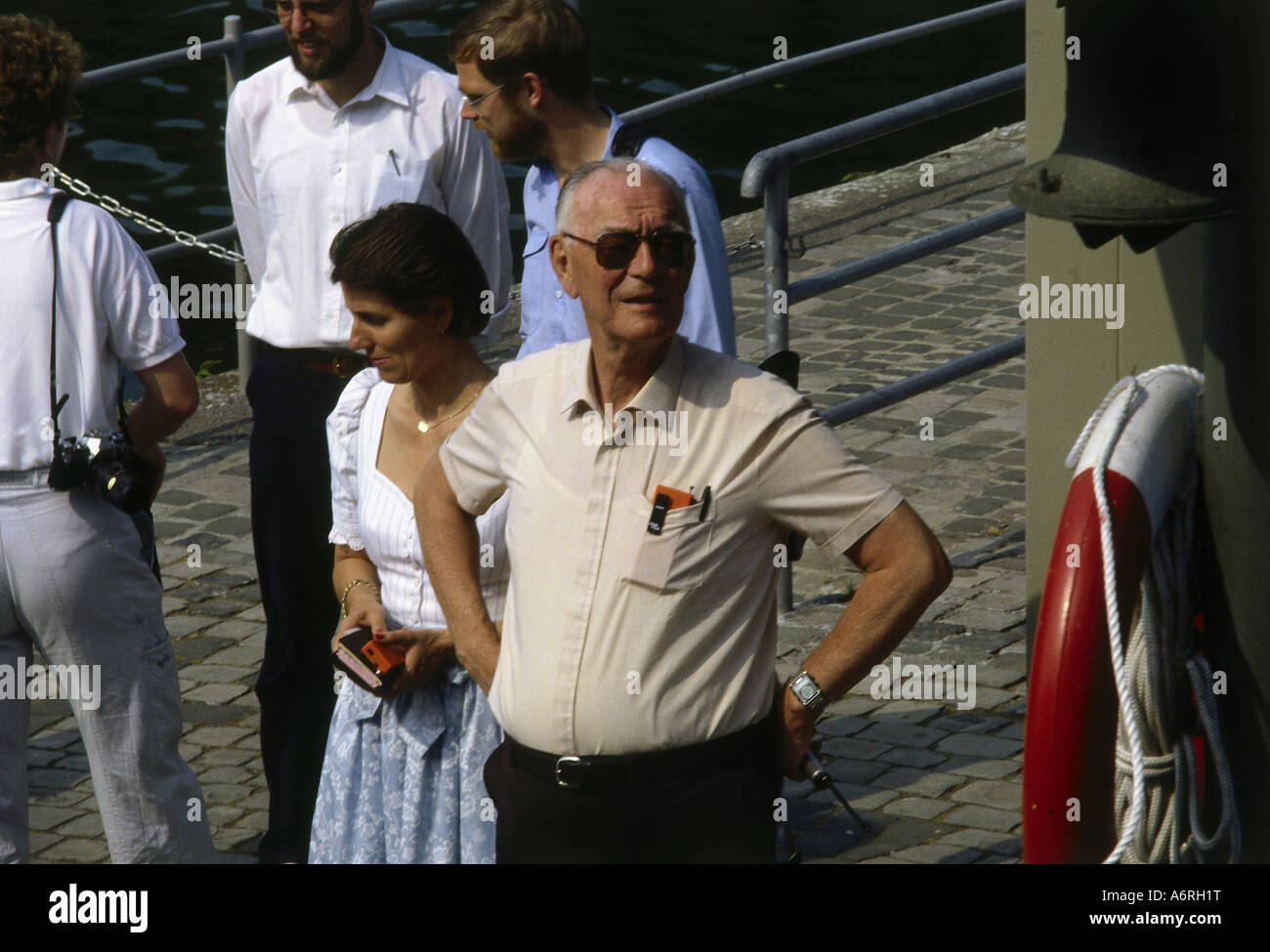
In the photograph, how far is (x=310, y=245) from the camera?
5465 millimetres

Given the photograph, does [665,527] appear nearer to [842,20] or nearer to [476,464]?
[476,464]

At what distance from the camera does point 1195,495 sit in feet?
10.8

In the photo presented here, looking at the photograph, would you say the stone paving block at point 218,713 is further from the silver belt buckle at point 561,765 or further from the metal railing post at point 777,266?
the silver belt buckle at point 561,765

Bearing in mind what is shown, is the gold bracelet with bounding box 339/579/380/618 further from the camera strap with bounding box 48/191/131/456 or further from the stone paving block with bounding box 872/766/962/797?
the stone paving block with bounding box 872/766/962/797

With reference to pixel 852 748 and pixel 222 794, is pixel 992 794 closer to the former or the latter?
pixel 852 748

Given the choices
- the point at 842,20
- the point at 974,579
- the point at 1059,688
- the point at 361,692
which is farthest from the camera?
the point at 842,20

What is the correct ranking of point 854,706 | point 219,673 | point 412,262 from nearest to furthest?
point 412,262 → point 854,706 → point 219,673

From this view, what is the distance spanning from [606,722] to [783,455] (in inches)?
21.6

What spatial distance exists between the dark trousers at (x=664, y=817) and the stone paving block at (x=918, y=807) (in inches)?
76.5

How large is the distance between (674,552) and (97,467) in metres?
1.53

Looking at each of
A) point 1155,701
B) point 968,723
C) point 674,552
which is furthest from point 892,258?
point 1155,701

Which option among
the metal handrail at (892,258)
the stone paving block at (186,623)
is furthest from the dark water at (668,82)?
the stone paving block at (186,623)
